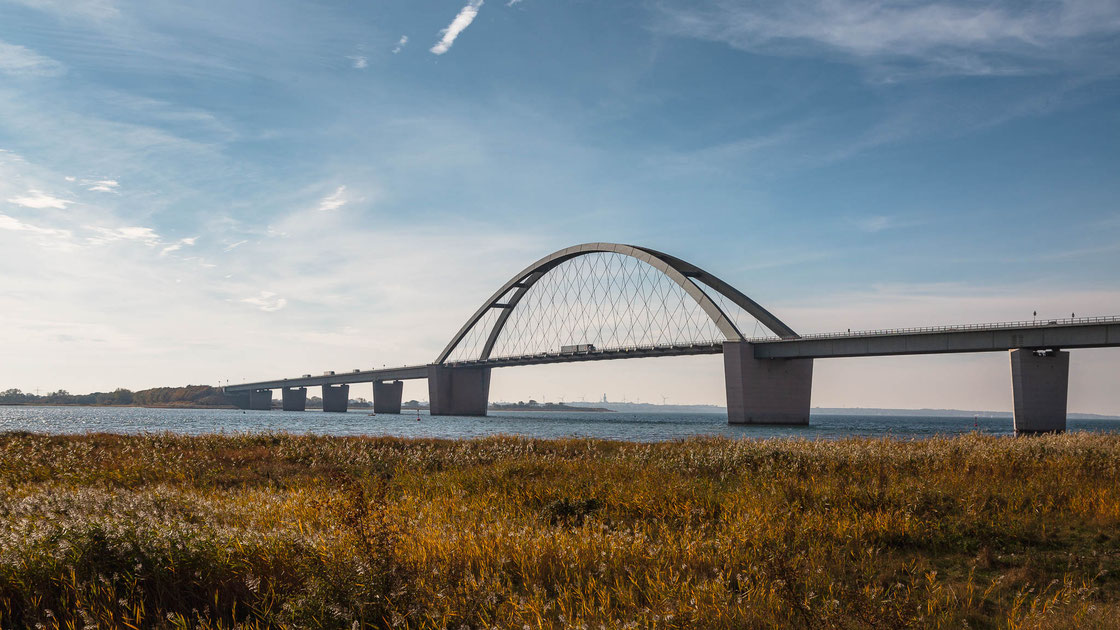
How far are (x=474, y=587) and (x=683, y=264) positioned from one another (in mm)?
89032

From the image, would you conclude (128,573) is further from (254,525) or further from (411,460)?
(411,460)

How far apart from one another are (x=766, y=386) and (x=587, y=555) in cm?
7682

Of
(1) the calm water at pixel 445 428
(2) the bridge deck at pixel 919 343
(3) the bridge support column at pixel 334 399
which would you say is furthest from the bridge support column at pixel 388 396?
(2) the bridge deck at pixel 919 343

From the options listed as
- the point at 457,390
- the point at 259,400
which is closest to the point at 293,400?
the point at 259,400

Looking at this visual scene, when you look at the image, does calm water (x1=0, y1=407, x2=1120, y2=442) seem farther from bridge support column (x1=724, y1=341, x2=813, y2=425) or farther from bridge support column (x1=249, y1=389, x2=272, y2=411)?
bridge support column (x1=249, y1=389, x2=272, y2=411)

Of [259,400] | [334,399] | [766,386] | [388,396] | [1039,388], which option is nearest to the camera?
[1039,388]

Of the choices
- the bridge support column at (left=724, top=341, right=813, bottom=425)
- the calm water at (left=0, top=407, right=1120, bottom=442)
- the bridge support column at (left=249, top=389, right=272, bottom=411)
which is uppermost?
the bridge support column at (left=724, top=341, right=813, bottom=425)

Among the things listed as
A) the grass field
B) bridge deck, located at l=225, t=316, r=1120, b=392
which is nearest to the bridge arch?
bridge deck, located at l=225, t=316, r=1120, b=392

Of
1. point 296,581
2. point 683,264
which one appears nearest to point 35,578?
point 296,581

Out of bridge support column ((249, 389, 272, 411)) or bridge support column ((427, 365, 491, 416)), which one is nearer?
bridge support column ((427, 365, 491, 416))

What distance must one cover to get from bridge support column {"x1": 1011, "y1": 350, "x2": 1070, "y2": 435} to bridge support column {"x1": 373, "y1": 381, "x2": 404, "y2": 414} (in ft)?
371

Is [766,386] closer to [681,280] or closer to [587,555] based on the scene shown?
[681,280]

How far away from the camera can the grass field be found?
584 centimetres

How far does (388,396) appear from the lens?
146 meters
